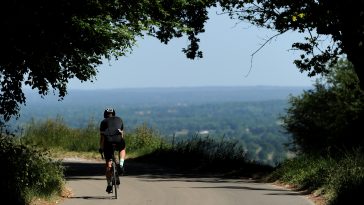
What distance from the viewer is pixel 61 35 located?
14.2 m

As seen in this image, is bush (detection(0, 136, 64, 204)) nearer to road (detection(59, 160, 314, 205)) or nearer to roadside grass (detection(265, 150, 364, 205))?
road (detection(59, 160, 314, 205))

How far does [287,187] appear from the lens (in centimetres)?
1498

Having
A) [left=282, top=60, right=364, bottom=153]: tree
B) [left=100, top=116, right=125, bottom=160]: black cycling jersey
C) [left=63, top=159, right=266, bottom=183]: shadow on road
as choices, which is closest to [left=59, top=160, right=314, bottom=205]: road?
[left=63, top=159, right=266, bottom=183]: shadow on road

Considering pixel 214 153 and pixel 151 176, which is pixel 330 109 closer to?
pixel 214 153

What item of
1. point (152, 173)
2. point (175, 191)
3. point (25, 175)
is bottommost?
point (152, 173)

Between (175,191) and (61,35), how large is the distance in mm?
4517

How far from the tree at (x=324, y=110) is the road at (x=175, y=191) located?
25.7 metres

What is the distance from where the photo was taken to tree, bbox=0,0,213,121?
12945 millimetres

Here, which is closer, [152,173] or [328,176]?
[328,176]

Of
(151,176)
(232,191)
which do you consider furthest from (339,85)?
(232,191)

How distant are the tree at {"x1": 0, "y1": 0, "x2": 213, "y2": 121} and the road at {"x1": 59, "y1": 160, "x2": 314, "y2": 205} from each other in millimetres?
2901

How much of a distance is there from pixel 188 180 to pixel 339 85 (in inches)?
1208

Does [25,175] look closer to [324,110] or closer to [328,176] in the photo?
[328,176]

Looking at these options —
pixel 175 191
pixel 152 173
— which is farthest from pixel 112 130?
pixel 152 173
